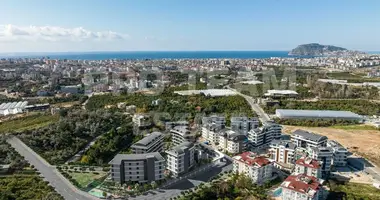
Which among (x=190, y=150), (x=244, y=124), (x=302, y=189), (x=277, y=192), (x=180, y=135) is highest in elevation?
(x=244, y=124)

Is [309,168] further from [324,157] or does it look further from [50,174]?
[50,174]

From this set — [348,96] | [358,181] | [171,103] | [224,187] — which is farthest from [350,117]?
[224,187]

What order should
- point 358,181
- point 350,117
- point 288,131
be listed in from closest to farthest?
point 358,181
point 288,131
point 350,117

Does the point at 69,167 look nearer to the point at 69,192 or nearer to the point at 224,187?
the point at 69,192

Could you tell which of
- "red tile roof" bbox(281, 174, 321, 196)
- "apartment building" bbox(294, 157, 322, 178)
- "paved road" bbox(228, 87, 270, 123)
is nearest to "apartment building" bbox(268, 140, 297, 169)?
A: "apartment building" bbox(294, 157, 322, 178)

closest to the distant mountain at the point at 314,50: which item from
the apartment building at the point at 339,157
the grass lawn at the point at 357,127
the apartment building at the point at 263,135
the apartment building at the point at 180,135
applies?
the grass lawn at the point at 357,127

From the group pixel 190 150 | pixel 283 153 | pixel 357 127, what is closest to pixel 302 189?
pixel 283 153
